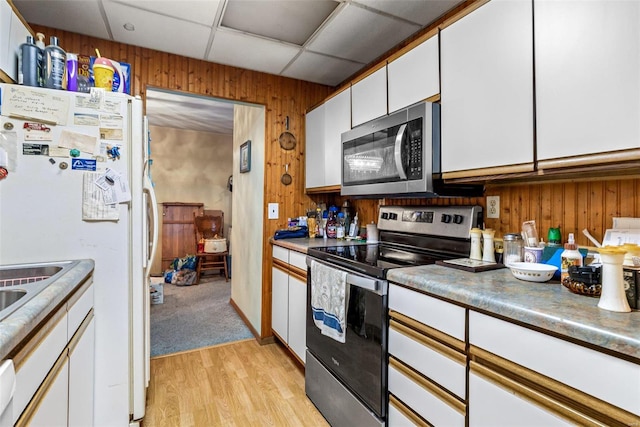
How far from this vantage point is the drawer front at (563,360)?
0.69 m

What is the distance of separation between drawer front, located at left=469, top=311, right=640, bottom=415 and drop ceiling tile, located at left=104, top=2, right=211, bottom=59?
2.37 meters

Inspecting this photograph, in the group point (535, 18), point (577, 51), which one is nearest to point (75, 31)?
point (535, 18)

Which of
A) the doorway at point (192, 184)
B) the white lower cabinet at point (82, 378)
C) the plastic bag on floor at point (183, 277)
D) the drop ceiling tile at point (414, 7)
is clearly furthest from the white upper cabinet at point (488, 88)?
the plastic bag on floor at point (183, 277)

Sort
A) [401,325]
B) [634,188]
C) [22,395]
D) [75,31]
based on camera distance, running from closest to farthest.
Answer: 1. [22,395]
2. [634,188]
3. [401,325]
4. [75,31]

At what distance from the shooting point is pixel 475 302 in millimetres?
1003

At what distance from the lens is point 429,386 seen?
3.86 feet

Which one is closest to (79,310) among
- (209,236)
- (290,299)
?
(290,299)

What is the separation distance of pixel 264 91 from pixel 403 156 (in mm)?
1688

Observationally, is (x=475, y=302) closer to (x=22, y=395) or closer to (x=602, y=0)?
(x=602, y=0)

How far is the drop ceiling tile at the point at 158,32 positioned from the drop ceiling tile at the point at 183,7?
5cm

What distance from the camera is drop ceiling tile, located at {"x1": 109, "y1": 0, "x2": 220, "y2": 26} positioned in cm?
183

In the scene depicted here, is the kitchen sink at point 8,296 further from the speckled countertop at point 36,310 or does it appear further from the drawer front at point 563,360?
the drawer front at point 563,360

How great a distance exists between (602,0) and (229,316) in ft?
11.7

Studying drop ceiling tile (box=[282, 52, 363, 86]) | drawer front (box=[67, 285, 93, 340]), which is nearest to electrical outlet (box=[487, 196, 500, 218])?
drop ceiling tile (box=[282, 52, 363, 86])
